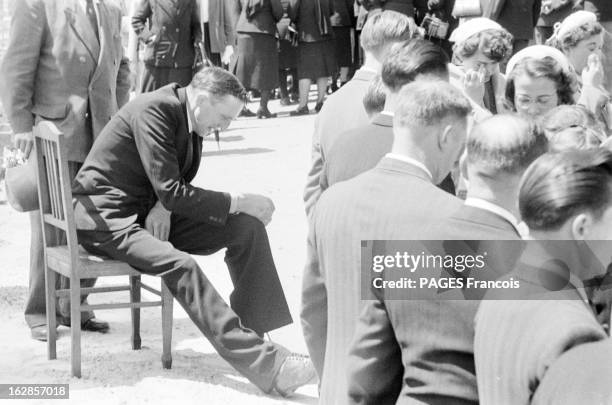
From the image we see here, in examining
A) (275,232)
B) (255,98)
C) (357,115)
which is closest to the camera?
(357,115)

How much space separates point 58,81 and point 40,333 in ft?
4.11

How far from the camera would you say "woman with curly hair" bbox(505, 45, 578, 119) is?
439 cm

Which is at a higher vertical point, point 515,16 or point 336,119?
point 336,119

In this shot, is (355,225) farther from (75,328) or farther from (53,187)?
(53,187)

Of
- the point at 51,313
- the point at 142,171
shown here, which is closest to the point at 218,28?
the point at 142,171

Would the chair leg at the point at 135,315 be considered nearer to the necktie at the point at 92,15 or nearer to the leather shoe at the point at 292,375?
the leather shoe at the point at 292,375

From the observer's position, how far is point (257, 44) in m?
12.9

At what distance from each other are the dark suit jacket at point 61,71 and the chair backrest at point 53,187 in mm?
455

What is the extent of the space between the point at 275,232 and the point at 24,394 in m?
3.01

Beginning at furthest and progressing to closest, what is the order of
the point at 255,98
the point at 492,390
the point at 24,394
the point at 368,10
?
the point at 255,98, the point at 368,10, the point at 24,394, the point at 492,390

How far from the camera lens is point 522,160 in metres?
2.48

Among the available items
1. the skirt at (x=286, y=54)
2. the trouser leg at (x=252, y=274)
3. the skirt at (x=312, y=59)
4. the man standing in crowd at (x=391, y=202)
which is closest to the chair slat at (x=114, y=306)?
the trouser leg at (x=252, y=274)

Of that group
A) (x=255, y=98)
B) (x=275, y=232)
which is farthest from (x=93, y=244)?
(x=255, y=98)

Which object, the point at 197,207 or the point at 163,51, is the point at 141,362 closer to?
the point at 197,207
